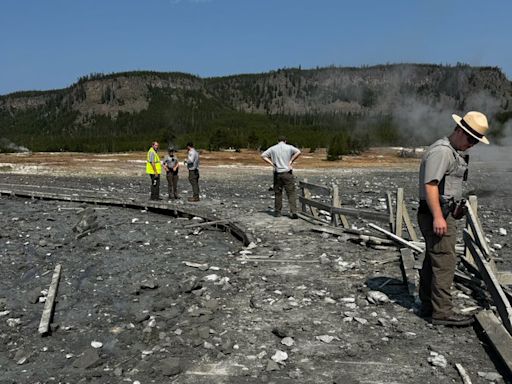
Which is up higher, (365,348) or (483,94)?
(483,94)

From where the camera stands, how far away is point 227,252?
10.5 metres

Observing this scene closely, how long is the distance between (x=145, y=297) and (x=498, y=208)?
15.4 meters

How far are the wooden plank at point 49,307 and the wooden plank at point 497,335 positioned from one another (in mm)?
5053

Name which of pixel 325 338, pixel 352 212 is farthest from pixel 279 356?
pixel 352 212

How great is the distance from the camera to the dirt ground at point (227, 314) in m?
4.93

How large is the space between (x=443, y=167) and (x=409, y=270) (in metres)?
2.28

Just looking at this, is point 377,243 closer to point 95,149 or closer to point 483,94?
point 483,94

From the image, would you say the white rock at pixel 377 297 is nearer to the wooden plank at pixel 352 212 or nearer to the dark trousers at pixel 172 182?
the wooden plank at pixel 352 212

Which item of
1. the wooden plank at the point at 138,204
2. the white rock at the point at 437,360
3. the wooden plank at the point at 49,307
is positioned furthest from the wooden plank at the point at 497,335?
the wooden plank at the point at 138,204

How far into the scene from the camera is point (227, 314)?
6414 mm

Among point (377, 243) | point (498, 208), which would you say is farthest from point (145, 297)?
point (498, 208)

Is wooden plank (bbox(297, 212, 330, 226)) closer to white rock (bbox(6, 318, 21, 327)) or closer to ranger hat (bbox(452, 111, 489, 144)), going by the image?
ranger hat (bbox(452, 111, 489, 144))

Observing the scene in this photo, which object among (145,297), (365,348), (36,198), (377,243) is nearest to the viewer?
(365,348)

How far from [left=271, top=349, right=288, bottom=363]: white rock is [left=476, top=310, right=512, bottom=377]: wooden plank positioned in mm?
2027
